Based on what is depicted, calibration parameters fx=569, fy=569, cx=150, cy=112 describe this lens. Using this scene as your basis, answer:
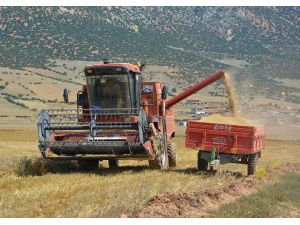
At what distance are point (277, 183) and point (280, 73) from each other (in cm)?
5264

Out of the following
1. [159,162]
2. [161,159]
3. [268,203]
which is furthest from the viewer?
[161,159]

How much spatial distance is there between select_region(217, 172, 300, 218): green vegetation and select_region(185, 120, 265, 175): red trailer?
1566mm

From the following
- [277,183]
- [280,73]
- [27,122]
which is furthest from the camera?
[27,122]

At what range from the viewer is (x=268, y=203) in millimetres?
10258

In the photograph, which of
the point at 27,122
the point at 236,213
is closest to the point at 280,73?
the point at 27,122

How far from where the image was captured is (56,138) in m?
15.2

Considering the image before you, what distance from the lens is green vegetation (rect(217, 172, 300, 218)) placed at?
9.11m

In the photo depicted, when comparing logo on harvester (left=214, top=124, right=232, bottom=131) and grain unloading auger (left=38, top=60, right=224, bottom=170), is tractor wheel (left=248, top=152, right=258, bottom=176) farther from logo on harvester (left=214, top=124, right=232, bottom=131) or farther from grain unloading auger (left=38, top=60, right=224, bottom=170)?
grain unloading auger (left=38, top=60, right=224, bottom=170)

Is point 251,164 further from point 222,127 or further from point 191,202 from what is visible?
point 191,202

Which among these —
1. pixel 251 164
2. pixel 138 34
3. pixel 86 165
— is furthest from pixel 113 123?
pixel 138 34

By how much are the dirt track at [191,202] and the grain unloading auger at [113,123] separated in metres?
3.36

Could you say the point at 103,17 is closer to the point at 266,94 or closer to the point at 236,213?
the point at 266,94

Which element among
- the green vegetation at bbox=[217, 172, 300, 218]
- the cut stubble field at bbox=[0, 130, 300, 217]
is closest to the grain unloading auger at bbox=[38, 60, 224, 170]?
the cut stubble field at bbox=[0, 130, 300, 217]

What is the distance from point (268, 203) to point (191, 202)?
5.29ft
